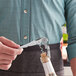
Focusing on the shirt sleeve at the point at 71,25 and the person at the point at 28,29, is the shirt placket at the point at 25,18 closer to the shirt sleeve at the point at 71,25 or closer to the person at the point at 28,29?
the person at the point at 28,29

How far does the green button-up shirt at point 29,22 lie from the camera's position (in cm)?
85

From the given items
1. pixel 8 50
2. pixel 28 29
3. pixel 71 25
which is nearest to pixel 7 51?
pixel 8 50

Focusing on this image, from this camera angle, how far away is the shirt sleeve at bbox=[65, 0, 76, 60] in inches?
34.7

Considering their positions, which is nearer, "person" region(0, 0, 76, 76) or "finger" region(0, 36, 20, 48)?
"finger" region(0, 36, 20, 48)

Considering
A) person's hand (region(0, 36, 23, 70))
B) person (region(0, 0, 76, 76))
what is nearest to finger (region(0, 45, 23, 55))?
person's hand (region(0, 36, 23, 70))

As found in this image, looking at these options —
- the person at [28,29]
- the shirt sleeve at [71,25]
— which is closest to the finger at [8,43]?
the person at [28,29]

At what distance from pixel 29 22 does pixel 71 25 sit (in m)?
0.22

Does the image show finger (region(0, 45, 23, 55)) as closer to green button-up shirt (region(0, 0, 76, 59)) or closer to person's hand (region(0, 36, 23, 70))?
person's hand (region(0, 36, 23, 70))

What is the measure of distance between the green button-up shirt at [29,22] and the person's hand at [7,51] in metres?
0.21

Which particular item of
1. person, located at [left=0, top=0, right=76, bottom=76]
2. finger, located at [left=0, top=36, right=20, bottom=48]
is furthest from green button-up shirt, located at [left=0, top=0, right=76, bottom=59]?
finger, located at [left=0, top=36, right=20, bottom=48]

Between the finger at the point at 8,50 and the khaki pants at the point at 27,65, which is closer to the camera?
the finger at the point at 8,50

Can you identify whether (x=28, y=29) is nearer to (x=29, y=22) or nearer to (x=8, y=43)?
(x=29, y=22)

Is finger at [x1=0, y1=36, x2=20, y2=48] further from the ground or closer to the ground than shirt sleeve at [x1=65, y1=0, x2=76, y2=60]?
closer to the ground

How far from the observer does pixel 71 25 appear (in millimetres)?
923
